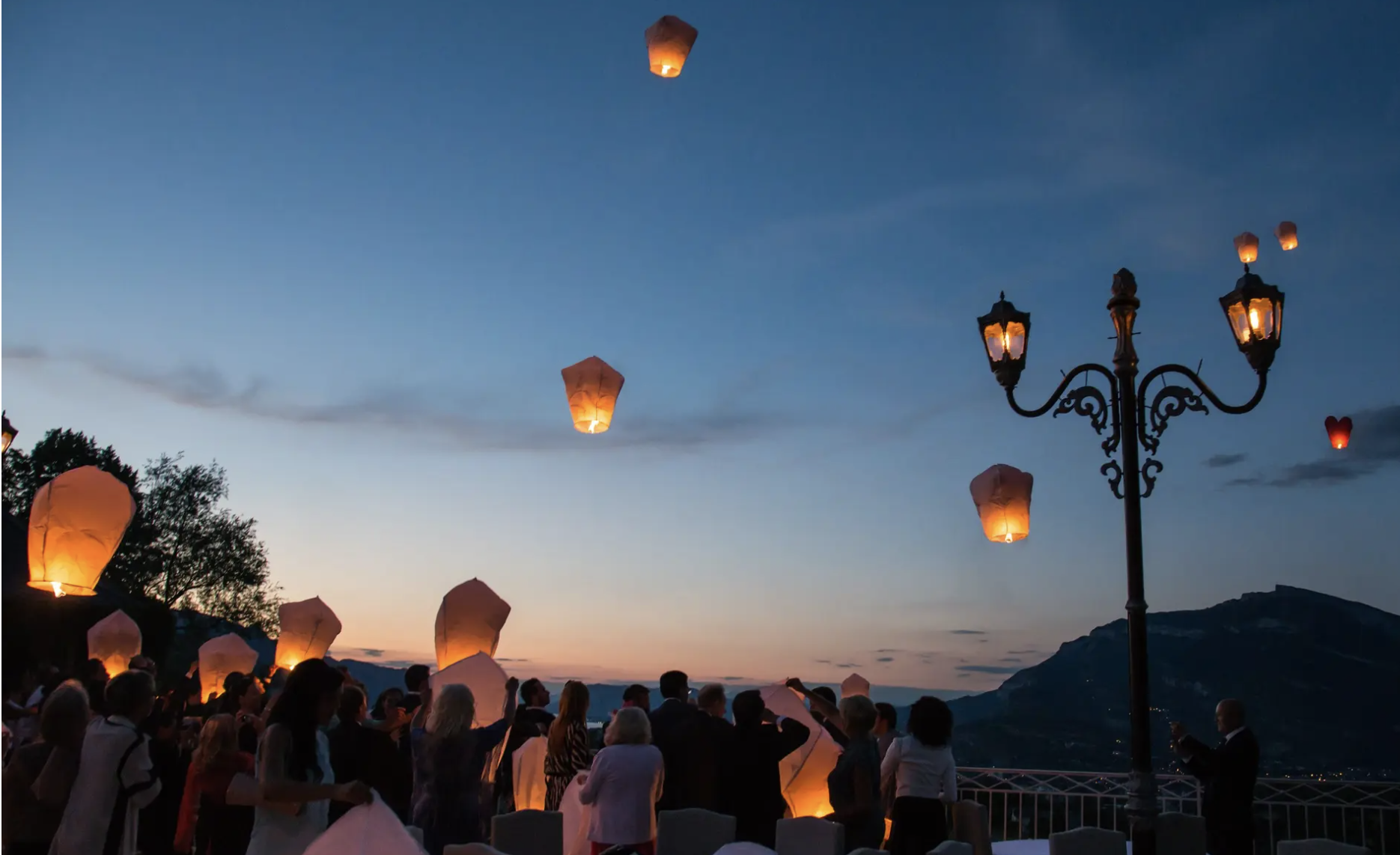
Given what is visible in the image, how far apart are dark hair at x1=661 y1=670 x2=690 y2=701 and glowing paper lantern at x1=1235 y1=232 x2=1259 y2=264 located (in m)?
5.28

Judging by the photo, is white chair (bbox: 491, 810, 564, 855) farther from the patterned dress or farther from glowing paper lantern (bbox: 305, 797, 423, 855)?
glowing paper lantern (bbox: 305, 797, 423, 855)

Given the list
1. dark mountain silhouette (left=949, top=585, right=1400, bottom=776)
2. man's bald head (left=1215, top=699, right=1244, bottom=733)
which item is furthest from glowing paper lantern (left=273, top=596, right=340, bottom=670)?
dark mountain silhouette (left=949, top=585, right=1400, bottom=776)

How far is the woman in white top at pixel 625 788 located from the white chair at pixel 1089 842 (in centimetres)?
229

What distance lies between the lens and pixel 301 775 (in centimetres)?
422

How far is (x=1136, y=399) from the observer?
7148 mm

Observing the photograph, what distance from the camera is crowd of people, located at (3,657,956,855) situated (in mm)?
4402

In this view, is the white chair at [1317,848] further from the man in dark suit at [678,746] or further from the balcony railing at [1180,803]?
the balcony railing at [1180,803]

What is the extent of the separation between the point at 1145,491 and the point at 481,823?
4.87m

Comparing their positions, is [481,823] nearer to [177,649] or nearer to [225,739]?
[225,739]

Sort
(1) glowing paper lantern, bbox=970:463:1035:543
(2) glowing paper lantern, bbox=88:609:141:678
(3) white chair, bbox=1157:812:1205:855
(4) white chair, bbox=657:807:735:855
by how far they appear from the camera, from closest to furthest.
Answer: (4) white chair, bbox=657:807:735:855, (3) white chair, bbox=1157:812:1205:855, (1) glowing paper lantern, bbox=970:463:1035:543, (2) glowing paper lantern, bbox=88:609:141:678

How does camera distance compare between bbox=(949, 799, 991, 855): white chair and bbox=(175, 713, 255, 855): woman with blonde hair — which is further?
bbox=(949, 799, 991, 855): white chair

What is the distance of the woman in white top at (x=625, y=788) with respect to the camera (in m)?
5.95

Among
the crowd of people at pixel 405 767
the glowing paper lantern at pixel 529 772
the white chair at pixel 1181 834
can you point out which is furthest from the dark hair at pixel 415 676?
the white chair at pixel 1181 834

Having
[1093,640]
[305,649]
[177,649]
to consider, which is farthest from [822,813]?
[177,649]
